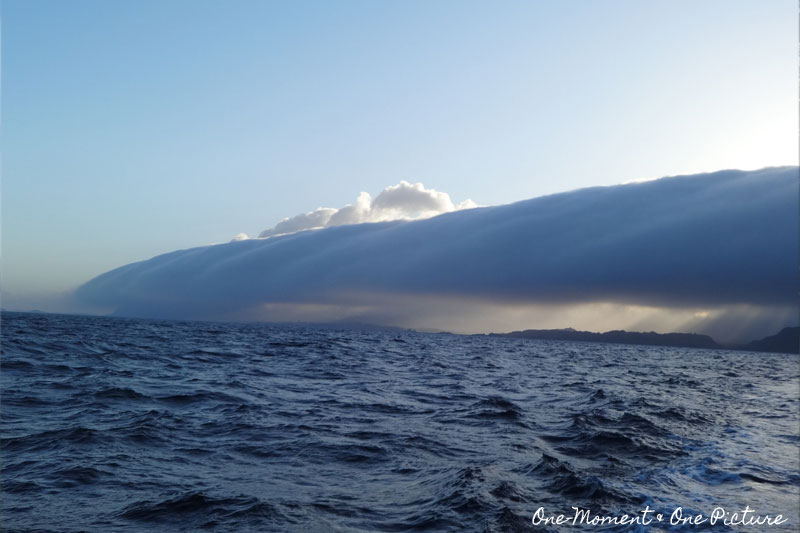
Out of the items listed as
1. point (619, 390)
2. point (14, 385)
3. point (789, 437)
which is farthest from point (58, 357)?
point (789, 437)

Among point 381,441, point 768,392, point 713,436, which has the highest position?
point 381,441

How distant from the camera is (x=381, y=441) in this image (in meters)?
13.7

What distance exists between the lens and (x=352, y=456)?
12.2 meters

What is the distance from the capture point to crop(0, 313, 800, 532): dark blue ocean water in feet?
28.3

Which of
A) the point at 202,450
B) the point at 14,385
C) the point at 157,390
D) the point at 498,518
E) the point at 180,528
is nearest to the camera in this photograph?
the point at 180,528

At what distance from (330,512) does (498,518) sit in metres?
2.84

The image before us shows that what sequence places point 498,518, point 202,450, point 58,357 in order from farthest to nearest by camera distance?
point 58,357, point 202,450, point 498,518

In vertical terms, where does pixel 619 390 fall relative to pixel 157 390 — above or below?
below

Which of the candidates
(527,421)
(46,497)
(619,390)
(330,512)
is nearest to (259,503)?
(330,512)

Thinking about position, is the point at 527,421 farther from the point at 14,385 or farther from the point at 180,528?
the point at 14,385

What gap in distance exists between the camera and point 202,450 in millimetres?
12055

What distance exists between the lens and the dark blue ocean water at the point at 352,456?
8633 millimetres

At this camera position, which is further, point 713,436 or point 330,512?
point 713,436

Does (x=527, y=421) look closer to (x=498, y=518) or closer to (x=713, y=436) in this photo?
(x=713, y=436)
